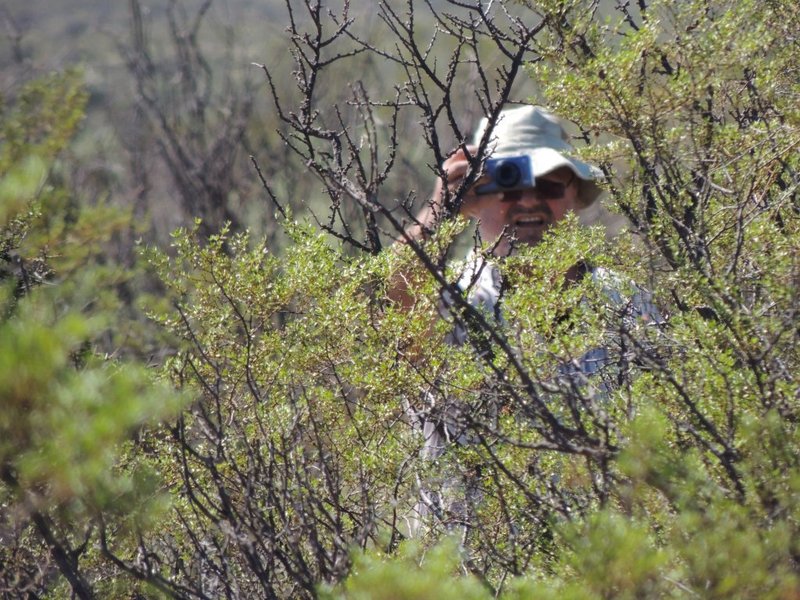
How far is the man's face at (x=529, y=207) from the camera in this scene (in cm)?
347

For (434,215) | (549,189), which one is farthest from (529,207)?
(434,215)

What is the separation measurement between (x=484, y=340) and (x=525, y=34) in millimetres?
823

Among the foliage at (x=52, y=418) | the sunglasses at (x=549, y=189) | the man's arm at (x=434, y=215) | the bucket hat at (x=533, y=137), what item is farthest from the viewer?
the sunglasses at (x=549, y=189)

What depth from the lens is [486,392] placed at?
1969 mm

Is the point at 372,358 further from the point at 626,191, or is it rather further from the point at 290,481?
the point at 626,191

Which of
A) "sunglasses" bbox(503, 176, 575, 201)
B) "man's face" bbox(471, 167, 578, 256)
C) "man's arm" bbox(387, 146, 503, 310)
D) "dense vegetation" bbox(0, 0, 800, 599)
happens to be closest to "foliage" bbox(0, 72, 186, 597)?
"dense vegetation" bbox(0, 0, 800, 599)

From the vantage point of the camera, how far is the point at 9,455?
1.54 meters

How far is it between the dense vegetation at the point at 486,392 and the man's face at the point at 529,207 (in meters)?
0.71

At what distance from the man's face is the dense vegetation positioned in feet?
Answer: 2.32

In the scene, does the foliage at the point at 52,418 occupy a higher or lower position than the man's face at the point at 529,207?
lower

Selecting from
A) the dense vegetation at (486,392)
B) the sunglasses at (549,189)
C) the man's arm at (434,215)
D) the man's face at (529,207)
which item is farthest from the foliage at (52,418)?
the sunglasses at (549,189)

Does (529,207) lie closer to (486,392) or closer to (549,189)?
(549,189)

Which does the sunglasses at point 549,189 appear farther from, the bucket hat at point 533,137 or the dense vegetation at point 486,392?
the dense vegetation at point 486,392

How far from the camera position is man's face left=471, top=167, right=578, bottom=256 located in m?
3.47
